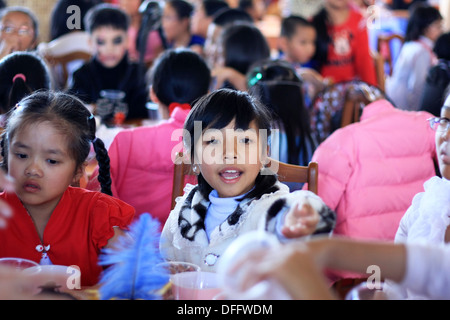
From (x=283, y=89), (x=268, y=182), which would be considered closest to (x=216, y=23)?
(x=283, y=89)

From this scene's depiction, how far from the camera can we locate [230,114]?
1.43m

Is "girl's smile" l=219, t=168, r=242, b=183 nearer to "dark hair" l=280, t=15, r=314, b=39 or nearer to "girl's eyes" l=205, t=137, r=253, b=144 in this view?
"girl's eyes" l=205, t=137, r=253, b=144

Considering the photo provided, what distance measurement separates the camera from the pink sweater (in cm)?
196

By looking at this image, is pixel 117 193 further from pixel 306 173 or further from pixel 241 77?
pixel 241 77

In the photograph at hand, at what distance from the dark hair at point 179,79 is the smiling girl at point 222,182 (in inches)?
31.4

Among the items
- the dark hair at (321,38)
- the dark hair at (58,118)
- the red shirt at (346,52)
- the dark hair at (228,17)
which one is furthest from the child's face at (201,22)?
the dark hair at (58,118)

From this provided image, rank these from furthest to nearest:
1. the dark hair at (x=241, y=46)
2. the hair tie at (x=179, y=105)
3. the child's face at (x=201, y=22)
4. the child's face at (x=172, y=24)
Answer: the child's face at (x=201, y=22) < the child's face at (x=172, y=24) < the dark hair at (x=241, y=46) < the hair tie at (x=179, y=105)

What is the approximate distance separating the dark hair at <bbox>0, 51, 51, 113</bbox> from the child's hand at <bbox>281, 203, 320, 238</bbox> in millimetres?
1346

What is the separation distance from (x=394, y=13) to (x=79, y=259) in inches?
244

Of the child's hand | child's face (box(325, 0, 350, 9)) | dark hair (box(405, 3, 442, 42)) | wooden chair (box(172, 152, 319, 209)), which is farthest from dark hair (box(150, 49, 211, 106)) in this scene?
dark hair (box(405, 3, 442, 42))

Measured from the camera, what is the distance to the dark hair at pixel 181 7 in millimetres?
4336

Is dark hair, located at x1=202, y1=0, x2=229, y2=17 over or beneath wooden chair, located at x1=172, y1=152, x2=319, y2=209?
over

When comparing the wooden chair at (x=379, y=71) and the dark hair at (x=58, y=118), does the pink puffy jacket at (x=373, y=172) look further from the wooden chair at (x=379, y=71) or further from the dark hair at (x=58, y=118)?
the wooden chair at (x=379, y=71)

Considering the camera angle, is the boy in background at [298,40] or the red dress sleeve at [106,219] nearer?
the red dress sleeve at [106,219]
